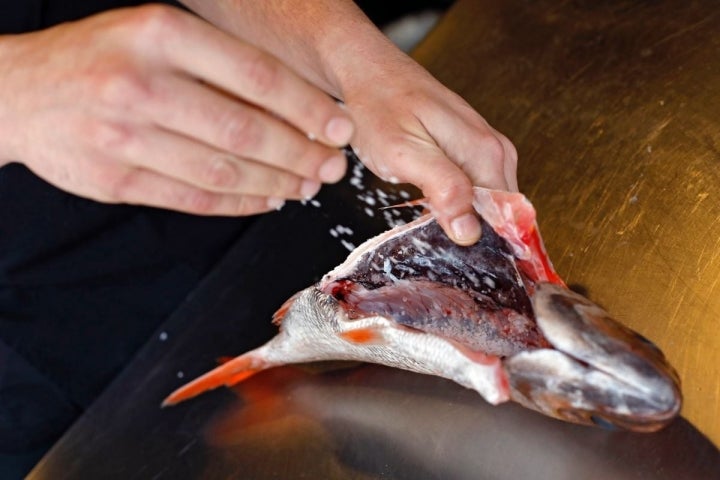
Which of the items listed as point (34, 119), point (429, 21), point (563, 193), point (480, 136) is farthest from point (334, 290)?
point (429, 21)

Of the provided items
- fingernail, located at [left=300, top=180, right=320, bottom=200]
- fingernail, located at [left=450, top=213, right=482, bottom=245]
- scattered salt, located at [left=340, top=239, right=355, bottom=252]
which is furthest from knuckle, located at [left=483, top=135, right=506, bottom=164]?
scattered salt, located at [left=340, top=239, right=355, bottom=252]

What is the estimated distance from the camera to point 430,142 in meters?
1.21

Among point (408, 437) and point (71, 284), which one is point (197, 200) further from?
point (71, 284)

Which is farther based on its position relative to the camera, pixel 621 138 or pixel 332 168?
pixel 621 138

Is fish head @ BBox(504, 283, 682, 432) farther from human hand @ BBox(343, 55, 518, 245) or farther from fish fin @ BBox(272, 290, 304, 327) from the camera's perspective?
fish fin @ BBox(272, 290, 304, 327)

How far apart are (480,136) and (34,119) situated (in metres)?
0.59

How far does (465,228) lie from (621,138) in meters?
0.50

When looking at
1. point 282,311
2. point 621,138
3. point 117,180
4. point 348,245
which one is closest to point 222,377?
point 282,311

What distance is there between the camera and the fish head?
40.0 inches

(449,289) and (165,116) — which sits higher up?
(165,116)

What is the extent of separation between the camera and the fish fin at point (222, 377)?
5.05ft

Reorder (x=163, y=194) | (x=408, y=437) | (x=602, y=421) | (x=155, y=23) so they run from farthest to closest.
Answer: (x=408, y=437), (x=602, y=421), (x=163, y=194), (x=155, y=23)

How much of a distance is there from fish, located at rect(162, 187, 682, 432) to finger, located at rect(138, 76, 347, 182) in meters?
0.36

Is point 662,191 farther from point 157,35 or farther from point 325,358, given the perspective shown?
point 157,35
